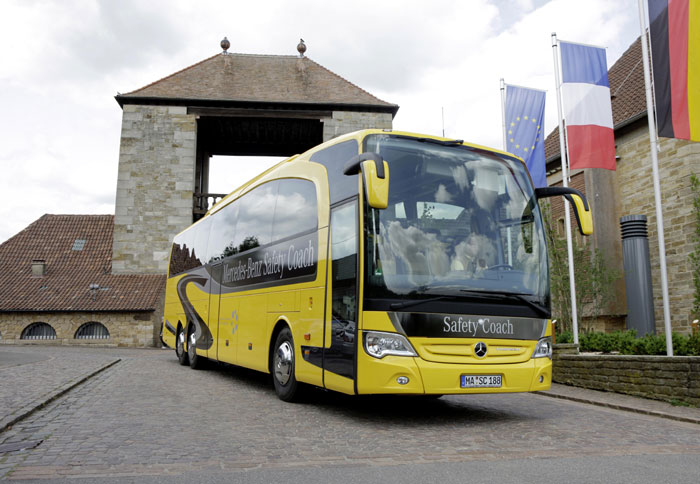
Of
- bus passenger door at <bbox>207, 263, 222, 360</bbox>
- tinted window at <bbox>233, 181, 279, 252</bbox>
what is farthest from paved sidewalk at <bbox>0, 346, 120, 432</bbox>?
tinted window at <bbox>233, 181, 279, 252</bbox>

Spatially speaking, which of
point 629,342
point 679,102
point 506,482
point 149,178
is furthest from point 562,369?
point 149,178

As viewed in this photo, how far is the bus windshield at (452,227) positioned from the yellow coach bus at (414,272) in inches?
0.5

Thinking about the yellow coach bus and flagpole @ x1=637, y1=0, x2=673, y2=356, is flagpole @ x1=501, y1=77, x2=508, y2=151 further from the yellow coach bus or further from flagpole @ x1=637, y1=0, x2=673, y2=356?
the yellow coach bus

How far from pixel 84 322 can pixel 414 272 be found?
1034 inches

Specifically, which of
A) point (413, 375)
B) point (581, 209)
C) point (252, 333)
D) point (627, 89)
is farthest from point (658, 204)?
point (627, 89)

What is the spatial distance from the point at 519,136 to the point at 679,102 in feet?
19.6

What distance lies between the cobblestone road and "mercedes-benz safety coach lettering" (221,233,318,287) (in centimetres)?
178

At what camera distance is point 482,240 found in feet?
24.0

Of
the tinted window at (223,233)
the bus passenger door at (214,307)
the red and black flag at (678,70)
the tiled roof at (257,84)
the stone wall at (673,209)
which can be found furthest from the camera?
the tiled roof at (257,84)

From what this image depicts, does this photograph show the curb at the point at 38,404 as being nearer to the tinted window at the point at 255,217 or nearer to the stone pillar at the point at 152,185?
the tinted window at the point at 255,217

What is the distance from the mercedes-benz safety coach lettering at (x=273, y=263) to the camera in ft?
27.8

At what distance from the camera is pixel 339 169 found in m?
7.94

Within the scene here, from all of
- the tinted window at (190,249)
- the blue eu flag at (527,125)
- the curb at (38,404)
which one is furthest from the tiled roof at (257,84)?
the curb at (38,404)

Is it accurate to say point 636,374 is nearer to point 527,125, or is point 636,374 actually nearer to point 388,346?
point 388,346
